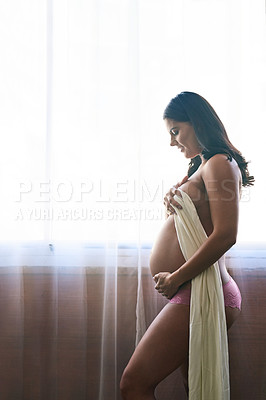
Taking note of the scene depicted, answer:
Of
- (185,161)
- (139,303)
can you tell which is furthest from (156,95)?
(139,303)

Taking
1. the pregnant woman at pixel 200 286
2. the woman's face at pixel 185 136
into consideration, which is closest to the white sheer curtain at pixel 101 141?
the woman's face at pixel 185 136

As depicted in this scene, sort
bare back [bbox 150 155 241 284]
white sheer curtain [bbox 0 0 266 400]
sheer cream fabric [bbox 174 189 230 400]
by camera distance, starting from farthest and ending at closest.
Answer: white sheer curtain [bbox 0 0 266 400] → bare back [bbox 150 155 241 284] → sheer cream fabric [bbox 174 189 230 400]

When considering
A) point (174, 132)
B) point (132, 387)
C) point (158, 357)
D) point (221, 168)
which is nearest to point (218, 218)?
point (221, 168)

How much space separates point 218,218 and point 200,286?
0.22m

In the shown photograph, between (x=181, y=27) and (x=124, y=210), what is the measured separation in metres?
0.81

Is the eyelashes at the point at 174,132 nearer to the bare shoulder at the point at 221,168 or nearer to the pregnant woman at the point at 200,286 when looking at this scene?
the pregnant woman at the point at 200,286

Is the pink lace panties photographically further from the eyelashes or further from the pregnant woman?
the eyelashes

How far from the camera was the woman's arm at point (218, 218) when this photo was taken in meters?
1.25

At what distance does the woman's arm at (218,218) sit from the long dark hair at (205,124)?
0.20 feet

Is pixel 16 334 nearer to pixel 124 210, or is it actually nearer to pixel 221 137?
pixel 124 210

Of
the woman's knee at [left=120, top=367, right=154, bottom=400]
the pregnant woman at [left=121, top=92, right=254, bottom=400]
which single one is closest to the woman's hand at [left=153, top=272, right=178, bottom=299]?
the pregnant woman at [left=121, top=92, right=254, bottom=400]

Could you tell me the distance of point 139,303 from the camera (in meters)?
1.64

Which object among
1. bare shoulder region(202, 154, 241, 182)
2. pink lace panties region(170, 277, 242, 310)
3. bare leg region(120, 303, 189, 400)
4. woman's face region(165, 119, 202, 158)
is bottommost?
bare leg region(120, 303, 189, 400)

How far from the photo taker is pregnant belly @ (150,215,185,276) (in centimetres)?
136
